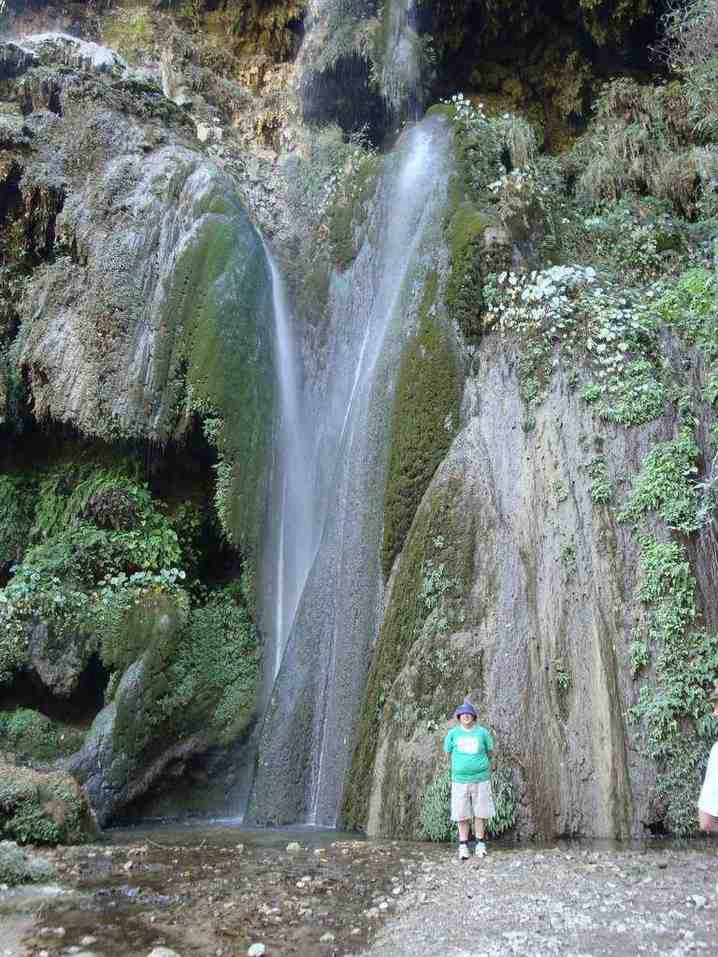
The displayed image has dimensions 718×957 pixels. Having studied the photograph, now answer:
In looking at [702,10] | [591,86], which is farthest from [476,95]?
[702,10]

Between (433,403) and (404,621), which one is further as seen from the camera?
(433,403)

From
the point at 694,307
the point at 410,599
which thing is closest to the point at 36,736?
the point at 410,599

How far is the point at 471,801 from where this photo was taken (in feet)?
24.1

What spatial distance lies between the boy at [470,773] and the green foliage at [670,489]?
125 inches

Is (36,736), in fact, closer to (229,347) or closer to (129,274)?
(229,347)

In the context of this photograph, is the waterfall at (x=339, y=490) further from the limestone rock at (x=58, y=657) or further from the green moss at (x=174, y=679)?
the limestone rock at (x=58, y=657)

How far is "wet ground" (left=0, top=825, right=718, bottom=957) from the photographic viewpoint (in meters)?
4.91

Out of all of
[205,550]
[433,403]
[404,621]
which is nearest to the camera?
[404,621]

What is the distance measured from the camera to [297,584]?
13.6 m

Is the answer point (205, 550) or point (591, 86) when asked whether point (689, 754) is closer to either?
point (205, 550)

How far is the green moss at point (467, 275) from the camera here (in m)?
11.5

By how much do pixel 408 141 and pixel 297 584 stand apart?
791 cm

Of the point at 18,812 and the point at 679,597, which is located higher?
the point at 679,597

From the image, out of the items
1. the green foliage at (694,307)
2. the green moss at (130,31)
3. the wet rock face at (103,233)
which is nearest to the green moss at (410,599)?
the green foliage at (694,307)
